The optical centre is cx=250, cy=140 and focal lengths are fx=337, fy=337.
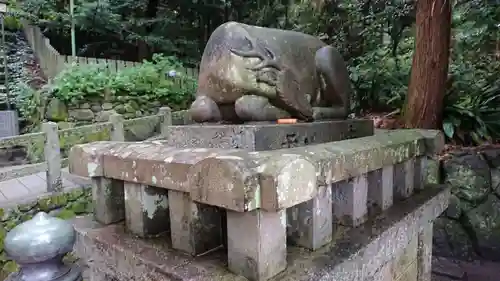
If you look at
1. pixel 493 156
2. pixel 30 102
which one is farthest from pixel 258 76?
pixel 30 102

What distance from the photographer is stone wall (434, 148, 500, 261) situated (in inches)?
141

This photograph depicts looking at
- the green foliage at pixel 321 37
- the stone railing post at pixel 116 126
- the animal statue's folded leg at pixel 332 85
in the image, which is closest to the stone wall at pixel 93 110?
the green foliage at pixel 321 37

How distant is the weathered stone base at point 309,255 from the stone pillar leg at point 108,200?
0.05 meters

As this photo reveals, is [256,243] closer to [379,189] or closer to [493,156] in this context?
[379,189]

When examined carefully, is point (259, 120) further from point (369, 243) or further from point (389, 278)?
point (389, 278)

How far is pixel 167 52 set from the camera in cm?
1017

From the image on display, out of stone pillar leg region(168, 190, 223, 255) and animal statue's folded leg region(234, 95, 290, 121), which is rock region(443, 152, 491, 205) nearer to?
animal statue's folded leg region(234, 95, 290, 121)

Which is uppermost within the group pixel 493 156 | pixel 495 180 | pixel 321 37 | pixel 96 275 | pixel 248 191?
pixel 321 37

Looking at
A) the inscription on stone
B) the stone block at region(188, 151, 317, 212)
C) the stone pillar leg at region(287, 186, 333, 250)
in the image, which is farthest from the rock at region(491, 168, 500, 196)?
the inscription on stone

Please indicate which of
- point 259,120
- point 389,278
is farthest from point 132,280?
point 389,278

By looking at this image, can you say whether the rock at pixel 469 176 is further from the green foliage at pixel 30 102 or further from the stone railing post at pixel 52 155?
the green foliage at pixel 30 102

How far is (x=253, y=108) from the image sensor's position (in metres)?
1.49

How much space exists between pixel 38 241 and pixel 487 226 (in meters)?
4.14

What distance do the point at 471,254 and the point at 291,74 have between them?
3306 millimetres
